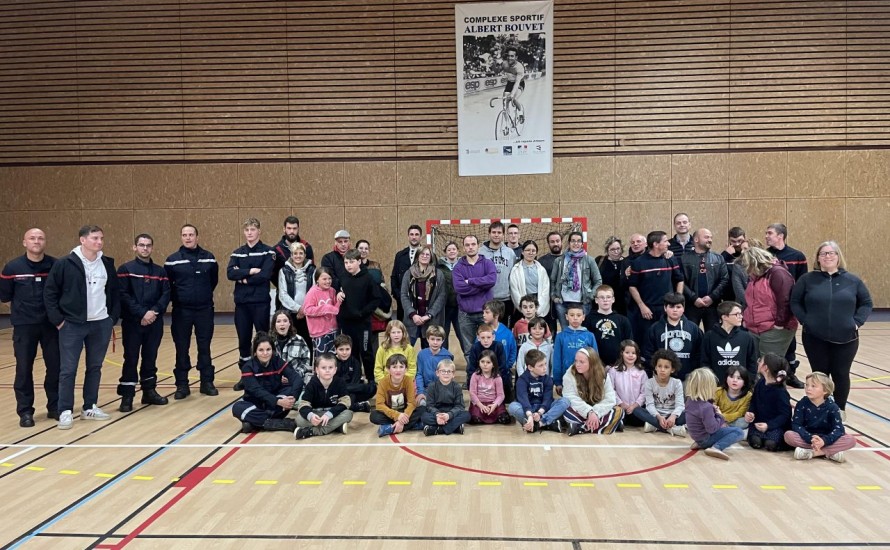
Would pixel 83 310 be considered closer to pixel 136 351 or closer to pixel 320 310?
pixel 136 351

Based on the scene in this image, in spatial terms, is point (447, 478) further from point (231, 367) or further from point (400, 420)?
point (231, 367)

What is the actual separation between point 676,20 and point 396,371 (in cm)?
1093

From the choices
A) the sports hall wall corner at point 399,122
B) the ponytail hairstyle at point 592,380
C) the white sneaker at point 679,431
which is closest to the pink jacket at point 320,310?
the ponytail hairstyle at point 592,380

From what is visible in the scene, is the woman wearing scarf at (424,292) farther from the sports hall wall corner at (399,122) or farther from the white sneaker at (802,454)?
the sports hall wall corner at (399,122)

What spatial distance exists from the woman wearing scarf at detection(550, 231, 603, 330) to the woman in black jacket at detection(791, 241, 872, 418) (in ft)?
7.66

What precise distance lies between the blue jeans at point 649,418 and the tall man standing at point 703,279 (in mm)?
2024

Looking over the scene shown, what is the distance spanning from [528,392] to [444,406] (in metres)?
0.82

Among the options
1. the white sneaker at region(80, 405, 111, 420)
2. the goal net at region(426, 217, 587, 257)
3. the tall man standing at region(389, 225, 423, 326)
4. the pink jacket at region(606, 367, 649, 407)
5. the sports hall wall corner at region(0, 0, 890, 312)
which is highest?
the sports hall wall corner at region(0, 0, 890, 312)

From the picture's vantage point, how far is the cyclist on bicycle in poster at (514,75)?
1286 cm

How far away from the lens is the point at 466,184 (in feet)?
43.7

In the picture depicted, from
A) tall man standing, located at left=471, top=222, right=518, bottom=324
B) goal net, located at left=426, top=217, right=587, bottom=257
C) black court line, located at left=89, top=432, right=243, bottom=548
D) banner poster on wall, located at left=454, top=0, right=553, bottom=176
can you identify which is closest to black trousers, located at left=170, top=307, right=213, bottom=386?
black court line, located at left=89, top=432, right=243, bottom=548

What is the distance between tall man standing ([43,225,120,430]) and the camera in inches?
227

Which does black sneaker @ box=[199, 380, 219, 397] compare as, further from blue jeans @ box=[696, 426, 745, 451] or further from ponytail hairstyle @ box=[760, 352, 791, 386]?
ponytail hairstyle @ box=[760, 352, 791, 386]

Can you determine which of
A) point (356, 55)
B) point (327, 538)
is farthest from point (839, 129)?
point (327, 538)
